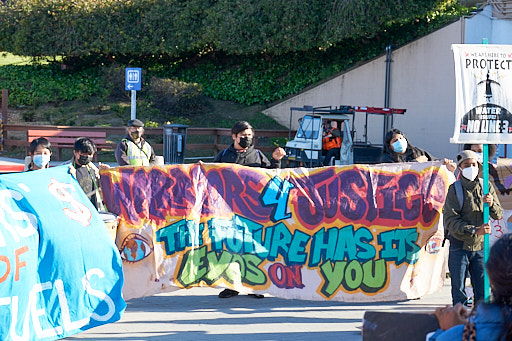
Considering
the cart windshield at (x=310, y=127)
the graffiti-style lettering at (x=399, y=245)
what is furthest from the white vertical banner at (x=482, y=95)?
the cart windshield at (x=310, y=127)

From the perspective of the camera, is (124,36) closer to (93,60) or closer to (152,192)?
(93,60)

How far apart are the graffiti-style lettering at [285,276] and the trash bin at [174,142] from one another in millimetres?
13059

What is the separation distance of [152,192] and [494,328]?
507 centimetres

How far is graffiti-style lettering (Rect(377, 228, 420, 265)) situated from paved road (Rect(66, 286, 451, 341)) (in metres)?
0.53

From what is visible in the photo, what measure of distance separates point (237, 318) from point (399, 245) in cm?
192

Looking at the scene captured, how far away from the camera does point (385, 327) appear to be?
360cm

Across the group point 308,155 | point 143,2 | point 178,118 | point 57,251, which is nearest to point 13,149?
point 178,118

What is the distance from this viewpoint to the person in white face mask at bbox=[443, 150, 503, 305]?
21.5ft

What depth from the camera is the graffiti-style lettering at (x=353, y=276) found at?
7.50 meters

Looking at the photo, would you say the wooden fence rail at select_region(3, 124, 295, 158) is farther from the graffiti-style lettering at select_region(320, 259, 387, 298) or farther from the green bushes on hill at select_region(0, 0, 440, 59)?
the graffiti-style lettering at select_region(320, 259, 387, 298)

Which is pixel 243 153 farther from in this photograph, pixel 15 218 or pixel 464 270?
pixel 15 218

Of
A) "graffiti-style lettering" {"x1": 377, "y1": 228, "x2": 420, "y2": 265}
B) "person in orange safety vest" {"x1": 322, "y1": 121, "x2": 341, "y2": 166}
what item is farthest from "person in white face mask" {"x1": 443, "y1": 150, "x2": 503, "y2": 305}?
"person in orange safety vest" {"x1": 322, "y1": 121, "x2": 341, "y2": 166}

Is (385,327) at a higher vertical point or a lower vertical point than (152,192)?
lower

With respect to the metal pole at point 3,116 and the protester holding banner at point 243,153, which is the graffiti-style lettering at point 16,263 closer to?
the protester holding banner at point 243,153
